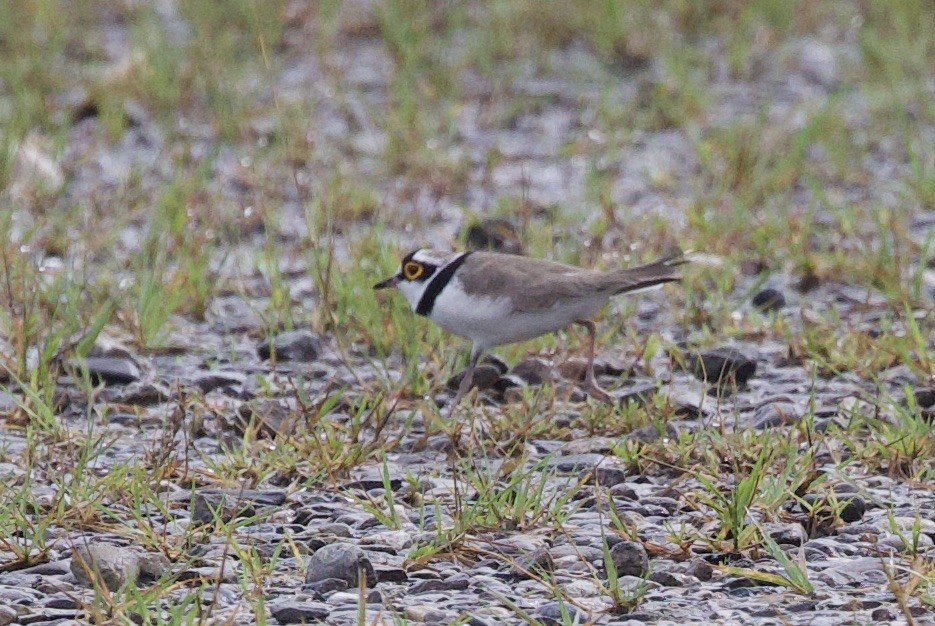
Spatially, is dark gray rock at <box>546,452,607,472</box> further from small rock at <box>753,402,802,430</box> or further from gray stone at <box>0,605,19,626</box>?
gray stone at <box>0,605,19,626</box>

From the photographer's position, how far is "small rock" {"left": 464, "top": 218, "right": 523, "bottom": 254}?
6.66m

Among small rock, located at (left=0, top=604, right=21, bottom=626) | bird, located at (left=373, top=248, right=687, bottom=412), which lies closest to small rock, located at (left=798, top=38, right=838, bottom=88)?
bird, located at (left=373, top=248, right=687, bottom=412)

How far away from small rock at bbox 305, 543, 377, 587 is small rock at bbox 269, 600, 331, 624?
0.16 meters

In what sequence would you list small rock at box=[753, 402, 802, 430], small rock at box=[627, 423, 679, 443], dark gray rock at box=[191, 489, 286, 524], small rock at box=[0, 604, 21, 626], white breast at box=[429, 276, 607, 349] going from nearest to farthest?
small rock at box=[0, 604, 21, 626]
dark gray rock at box=[191, 489, 286, 524]
small rock at box=[627, 423, 679, 443]
small rock at box=[753, 402, 802, 430]
white breast at box=[429, 276, 607, 349]

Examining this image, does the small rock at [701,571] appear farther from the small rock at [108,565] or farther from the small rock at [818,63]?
the small rock at [818,63]

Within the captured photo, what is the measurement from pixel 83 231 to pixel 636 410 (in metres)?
2.72

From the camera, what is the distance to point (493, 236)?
22.3 feet

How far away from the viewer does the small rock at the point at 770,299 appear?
628 centimetres

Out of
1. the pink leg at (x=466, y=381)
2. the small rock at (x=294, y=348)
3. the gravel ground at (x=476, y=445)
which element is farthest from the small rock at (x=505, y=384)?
the small rock at (x=294, y=348)

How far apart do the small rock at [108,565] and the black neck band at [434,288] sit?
1712 mm

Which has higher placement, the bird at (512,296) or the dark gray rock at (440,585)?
the bird at (512,296)

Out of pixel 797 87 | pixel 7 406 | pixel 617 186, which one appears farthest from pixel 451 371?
pixel 797 87

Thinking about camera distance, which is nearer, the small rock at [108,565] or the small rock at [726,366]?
the small rock at [108,565]

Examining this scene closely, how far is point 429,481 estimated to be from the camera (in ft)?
14.4
